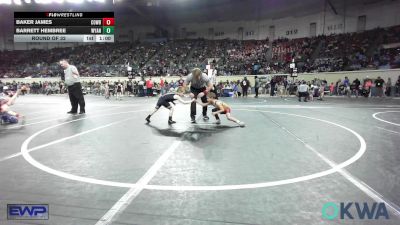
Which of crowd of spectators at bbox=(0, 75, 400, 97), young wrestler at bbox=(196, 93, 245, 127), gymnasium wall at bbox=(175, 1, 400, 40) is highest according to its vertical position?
gymnasium wall at bbox=(175, 1, 400, 40)

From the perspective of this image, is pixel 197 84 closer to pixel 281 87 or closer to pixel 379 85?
pixel 281 87

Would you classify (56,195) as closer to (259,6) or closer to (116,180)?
(116,180)

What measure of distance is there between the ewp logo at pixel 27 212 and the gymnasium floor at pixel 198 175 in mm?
62

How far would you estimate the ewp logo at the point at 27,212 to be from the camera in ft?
8.46

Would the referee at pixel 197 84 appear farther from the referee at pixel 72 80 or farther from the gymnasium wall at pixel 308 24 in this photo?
the gymnasium wall at pixel 308 24

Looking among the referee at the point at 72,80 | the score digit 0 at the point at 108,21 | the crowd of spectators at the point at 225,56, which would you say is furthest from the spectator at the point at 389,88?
the referee at the point at 72,80

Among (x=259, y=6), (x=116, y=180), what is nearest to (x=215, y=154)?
(x=116, y=180)

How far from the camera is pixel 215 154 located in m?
4.76

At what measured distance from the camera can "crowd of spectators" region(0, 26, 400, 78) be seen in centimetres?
2660

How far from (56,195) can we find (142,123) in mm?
5300

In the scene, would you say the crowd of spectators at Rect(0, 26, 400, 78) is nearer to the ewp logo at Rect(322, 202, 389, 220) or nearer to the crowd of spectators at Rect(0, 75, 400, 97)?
the crowd of spectators at Rect(0, 75, 400, 97)
